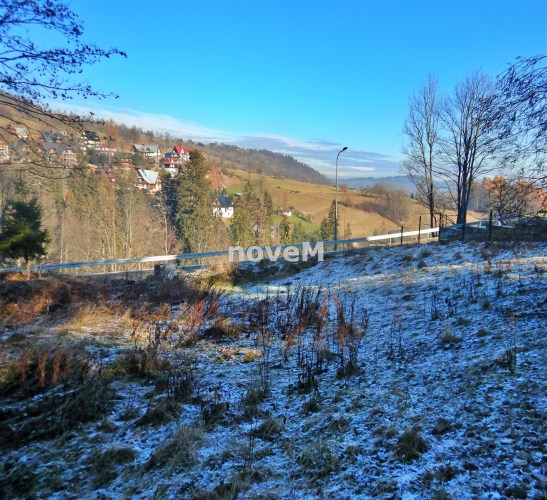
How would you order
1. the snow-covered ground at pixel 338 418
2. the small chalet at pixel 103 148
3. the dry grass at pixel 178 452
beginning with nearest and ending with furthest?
the snow-covered ground at pixel 338 418, the dry grass at pixel 178 452, the small chalet at pixel 103 148

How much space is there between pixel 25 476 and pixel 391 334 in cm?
532

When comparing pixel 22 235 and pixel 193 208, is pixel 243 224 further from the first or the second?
pixel 22 235

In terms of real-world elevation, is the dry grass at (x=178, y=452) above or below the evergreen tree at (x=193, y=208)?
below

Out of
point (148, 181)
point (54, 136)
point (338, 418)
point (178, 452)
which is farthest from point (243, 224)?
point (178, 452)

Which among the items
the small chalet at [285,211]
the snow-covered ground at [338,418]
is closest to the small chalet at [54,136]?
the snow-covered ground at [338,418]

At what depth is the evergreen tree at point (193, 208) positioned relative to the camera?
42.4 meters

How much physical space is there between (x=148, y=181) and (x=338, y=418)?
168ft

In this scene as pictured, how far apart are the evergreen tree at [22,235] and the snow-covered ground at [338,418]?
7.18m

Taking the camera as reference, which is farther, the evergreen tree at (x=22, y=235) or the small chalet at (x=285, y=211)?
the small chalet at (x=285, y=211)

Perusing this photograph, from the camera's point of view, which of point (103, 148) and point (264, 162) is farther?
point (264, 162)

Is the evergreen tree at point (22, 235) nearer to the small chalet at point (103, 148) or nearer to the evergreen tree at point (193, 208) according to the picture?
the small chalet at point (103, 148)

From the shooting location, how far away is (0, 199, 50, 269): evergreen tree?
37.0 feet

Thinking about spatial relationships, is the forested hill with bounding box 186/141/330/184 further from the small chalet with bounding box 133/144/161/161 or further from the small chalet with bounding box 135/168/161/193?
the small chalet with bounding box 135/168/161/193

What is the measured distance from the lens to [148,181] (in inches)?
1951
